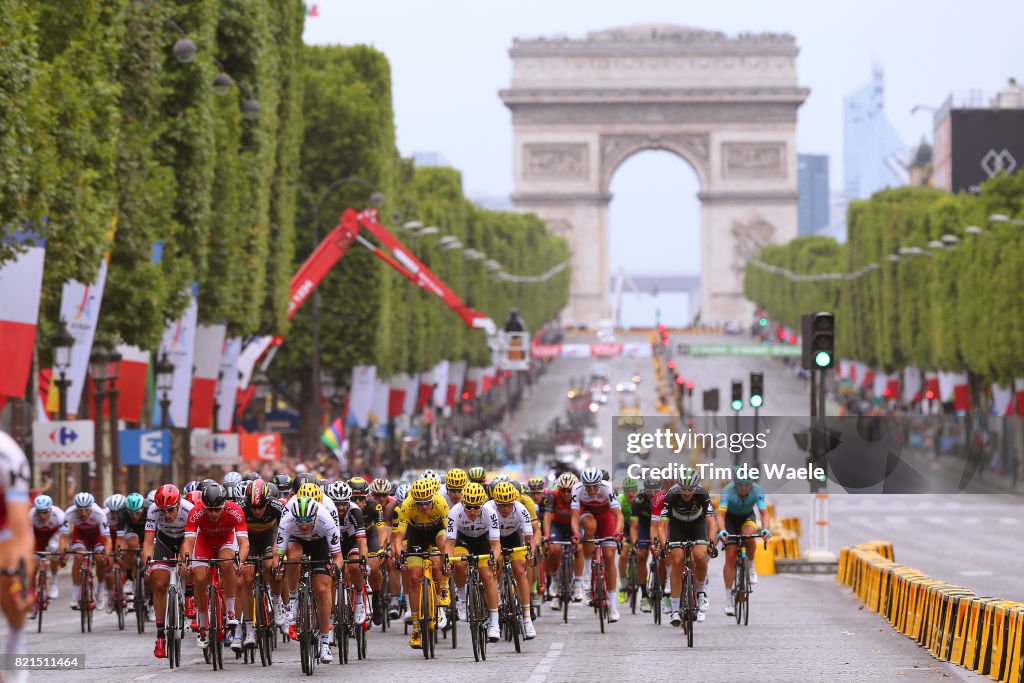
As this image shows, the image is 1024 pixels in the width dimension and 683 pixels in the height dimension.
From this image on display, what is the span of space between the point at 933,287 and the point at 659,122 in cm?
9652

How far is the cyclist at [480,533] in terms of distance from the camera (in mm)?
20406

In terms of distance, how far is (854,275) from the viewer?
378ft

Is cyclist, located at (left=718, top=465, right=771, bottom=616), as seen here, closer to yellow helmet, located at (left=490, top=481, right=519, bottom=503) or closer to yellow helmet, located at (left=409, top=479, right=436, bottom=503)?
yellow helmet, located at (left=490, top=481, right=519, bottom=503)

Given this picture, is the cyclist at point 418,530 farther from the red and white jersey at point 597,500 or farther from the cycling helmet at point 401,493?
the red and white jersey at point 597,500

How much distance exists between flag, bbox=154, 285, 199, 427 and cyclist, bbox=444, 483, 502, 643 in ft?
70.1

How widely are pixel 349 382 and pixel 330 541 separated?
46751 millimetres

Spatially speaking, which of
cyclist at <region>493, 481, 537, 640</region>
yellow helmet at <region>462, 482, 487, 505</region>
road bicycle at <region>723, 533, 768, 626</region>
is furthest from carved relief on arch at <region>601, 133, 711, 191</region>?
yellow helmet at <region>462, 482, 487, 505</region>

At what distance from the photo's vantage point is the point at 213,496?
1941 cm

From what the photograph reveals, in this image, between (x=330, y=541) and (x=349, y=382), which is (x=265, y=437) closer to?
(x=349, y=382)

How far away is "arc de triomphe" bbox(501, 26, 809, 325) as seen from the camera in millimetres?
179375

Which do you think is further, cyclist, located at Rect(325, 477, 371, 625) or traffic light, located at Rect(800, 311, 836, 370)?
traffic light, located at Rect(800, 311, 836, 370)

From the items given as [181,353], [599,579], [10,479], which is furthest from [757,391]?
[10,479]

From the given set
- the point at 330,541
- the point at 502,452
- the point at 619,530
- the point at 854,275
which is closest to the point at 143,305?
the point at 619,530

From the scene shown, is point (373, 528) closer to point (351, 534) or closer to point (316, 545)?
point (351, 534)
